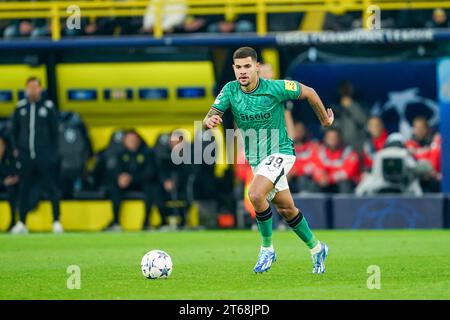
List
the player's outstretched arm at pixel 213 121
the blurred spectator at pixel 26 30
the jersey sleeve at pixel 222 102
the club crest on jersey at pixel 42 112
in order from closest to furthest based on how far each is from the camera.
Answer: the player's outstretched arm at pixel 213 121 → the jersey sleeve at pixel 222 102 → the club crest on jersey at pixel 42 112 → the blurred spectator at pixel 26 30

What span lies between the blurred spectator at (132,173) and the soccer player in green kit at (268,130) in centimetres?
823

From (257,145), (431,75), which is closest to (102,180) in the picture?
(431,75)

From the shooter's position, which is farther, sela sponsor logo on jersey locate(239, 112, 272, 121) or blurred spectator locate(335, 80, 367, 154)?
A: blurred spectator locate(335, 80, 367, 154)

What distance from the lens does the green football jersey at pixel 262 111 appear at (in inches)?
446

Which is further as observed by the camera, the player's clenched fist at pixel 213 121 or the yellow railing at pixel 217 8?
the yellow railing at pixel 217 8

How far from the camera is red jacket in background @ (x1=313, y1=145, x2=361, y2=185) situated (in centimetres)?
1942

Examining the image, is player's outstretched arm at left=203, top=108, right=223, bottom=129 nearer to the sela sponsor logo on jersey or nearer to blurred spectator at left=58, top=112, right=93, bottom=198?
the sela sponsor logo on jersey

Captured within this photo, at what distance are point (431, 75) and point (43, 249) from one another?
897cm

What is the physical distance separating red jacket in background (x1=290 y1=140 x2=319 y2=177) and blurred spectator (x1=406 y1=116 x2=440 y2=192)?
1.54m

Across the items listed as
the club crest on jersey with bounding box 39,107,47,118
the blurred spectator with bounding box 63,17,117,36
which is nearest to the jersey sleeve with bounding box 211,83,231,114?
the club crest on jersey with bounding box 39,107,47,118

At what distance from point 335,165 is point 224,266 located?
24.7 ft

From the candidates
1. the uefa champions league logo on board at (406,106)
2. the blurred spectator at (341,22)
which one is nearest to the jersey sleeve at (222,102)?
the blurred spectator at (341,22)

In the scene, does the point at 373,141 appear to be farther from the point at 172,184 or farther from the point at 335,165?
the point at 172,184

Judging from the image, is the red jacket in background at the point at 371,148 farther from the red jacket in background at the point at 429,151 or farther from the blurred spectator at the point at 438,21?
the blurred spectator at the point at 438,21
